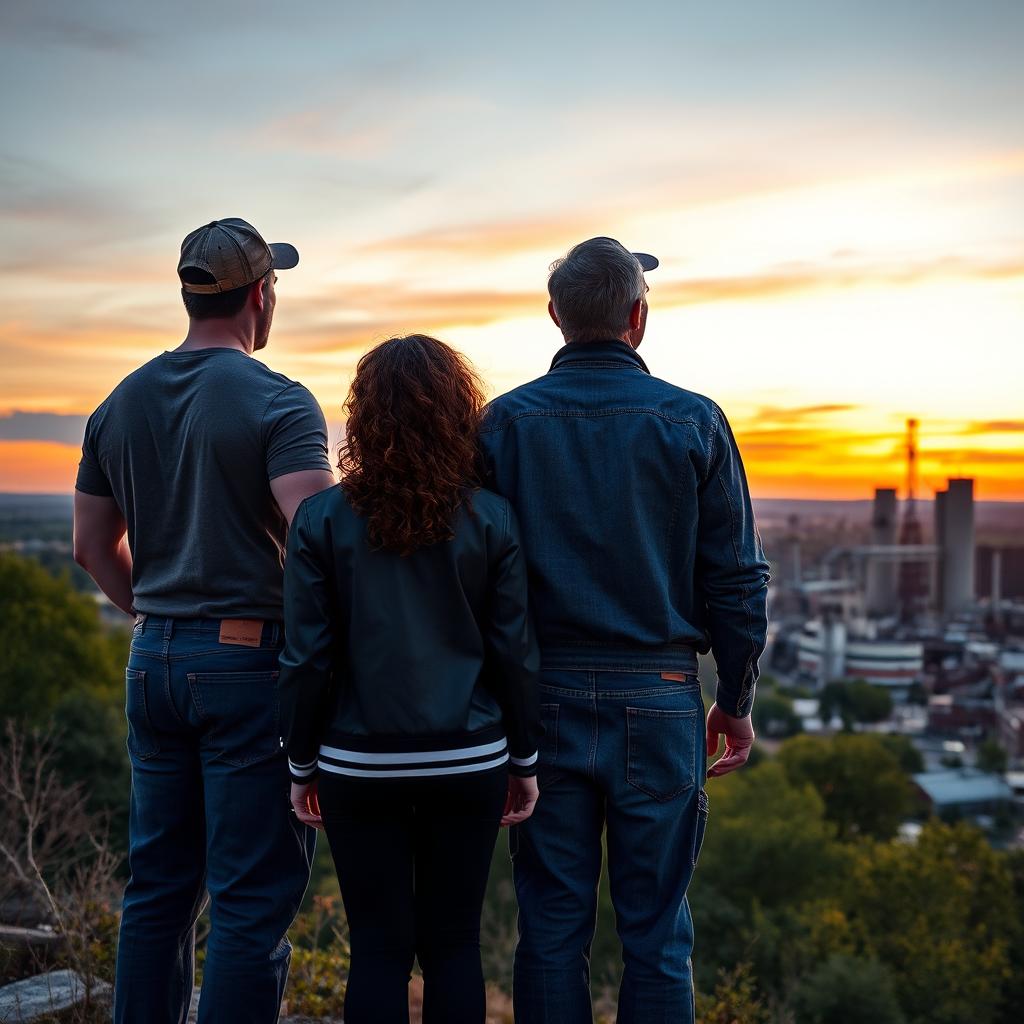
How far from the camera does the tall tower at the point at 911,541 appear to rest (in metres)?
96.6

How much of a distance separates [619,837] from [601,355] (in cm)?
112

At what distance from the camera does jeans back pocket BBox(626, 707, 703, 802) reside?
2.46 metres

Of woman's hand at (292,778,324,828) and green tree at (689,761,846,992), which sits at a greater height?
woman's hand at (292,778,324,828)

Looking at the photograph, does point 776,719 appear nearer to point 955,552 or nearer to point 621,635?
point 955,552

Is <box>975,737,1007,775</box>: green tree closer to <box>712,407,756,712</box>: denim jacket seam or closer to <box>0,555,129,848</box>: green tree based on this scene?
<box>0,555,129,848</box>: green tree

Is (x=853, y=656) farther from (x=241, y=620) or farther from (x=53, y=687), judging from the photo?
(x=241, y=620)

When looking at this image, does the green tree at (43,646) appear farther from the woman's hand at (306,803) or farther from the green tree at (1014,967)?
the woman's hand at (306,803)

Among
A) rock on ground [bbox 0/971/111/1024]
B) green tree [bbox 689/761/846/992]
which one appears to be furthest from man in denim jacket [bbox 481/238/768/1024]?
green tree [bbox 689/761/846/992]

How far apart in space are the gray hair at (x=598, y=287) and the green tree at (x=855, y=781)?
36601 millimetres

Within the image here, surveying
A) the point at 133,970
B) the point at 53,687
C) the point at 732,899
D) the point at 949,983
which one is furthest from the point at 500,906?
the point at 133,970

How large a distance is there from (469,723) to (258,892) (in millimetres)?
657

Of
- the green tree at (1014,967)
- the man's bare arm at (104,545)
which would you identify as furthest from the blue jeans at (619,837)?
the green tree at (1014,967)

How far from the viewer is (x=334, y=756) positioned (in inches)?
88.0

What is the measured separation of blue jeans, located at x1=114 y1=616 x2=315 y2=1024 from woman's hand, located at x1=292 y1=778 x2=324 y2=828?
0.10m
